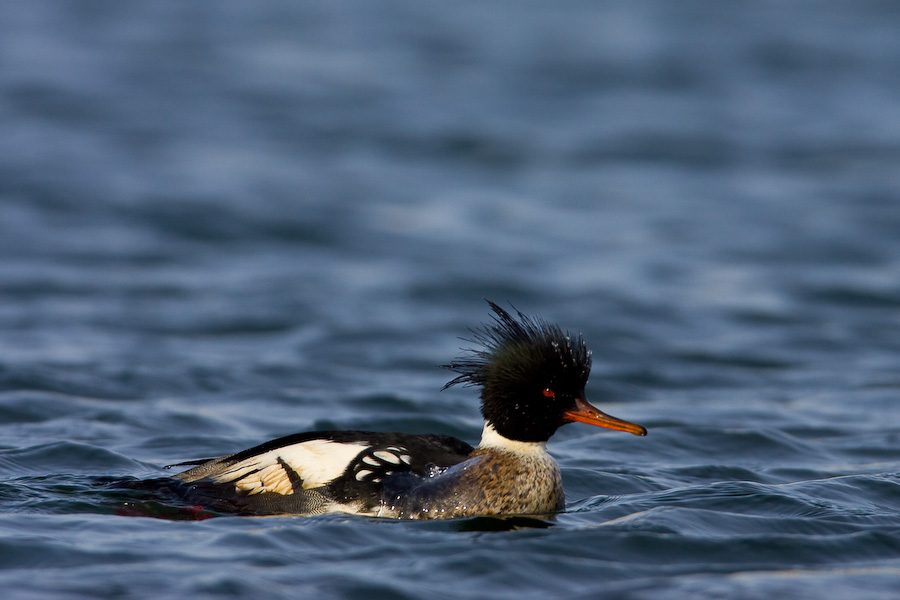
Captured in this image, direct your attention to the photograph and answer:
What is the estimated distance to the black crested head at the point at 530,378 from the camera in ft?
24.4

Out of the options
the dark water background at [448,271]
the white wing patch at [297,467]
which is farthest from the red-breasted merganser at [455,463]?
the dark water background at [448,271]

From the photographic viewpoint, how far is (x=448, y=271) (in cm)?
1653

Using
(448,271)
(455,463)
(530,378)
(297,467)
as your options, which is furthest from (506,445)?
(448,271)

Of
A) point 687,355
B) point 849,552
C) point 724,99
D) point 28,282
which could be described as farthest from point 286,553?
point 724,99

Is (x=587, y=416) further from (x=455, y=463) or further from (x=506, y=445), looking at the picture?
(x=455, y=463)

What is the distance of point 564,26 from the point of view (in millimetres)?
29812

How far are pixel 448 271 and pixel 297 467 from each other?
929cm

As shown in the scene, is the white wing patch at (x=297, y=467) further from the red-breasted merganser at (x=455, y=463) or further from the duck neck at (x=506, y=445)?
the duck neck at (x=506, y=445)

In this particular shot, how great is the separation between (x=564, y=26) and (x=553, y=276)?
14.8 meters

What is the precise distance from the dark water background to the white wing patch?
27 centimetres

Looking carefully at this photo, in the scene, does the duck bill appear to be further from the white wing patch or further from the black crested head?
the white wing patch

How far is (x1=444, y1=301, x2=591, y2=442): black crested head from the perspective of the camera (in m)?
7.44

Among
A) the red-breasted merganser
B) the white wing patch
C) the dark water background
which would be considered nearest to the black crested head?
the red-breasted merganser

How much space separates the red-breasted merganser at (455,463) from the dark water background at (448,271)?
7.1 inches
